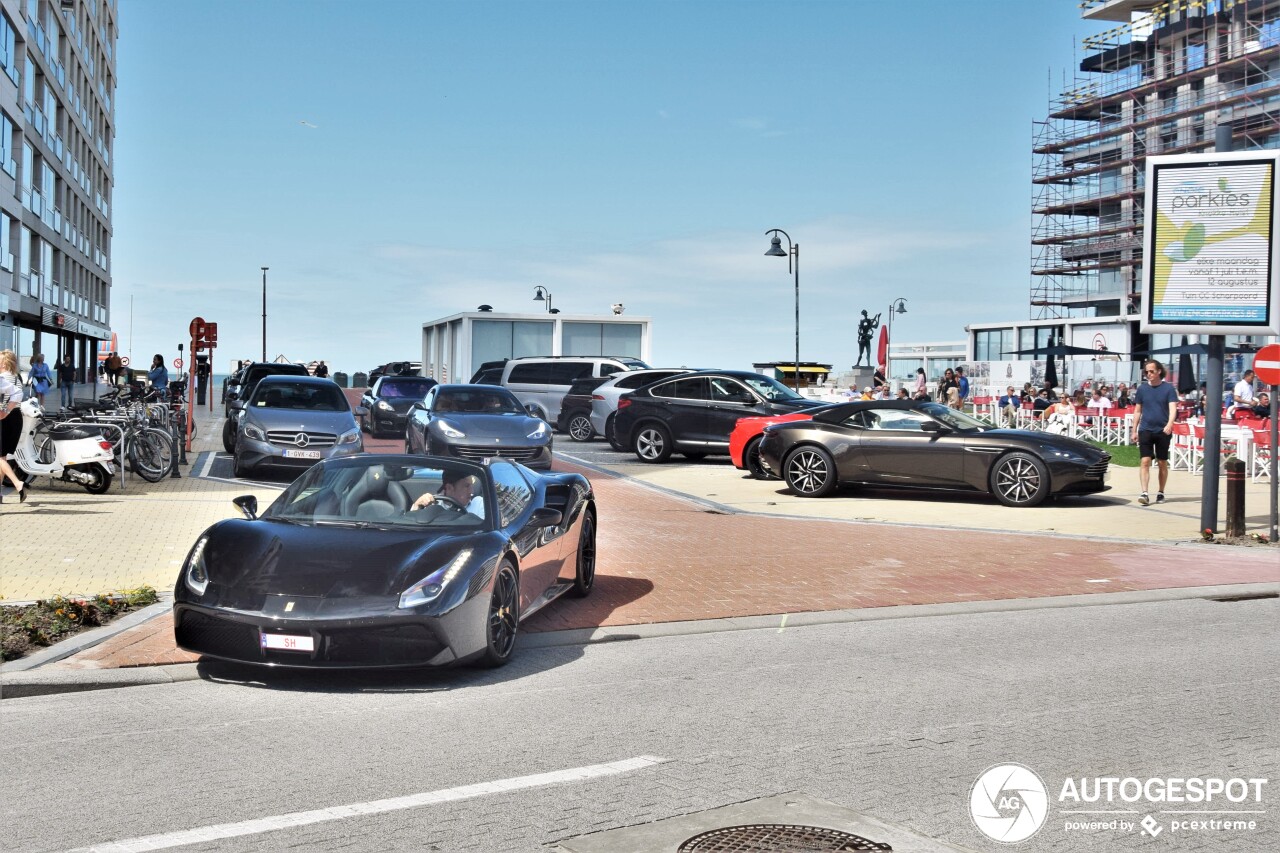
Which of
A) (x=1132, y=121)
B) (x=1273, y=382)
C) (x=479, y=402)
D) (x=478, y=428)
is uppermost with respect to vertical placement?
(x=1132, y=121)

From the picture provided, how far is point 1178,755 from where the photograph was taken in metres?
5.68

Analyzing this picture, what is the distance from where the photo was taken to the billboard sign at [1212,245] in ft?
48.1

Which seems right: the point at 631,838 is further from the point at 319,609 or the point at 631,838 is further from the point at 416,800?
the point at 319,609

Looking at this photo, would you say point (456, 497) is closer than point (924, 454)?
Yes

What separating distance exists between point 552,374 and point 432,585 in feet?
83.3

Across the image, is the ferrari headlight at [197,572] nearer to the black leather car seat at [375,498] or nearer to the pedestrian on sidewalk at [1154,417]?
the black leather car seat at [375,498]

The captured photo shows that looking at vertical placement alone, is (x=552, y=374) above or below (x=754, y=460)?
above

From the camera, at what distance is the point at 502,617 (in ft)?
24.9

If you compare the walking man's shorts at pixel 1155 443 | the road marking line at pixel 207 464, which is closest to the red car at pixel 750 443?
the walking man's shorts at pixel 1155 443

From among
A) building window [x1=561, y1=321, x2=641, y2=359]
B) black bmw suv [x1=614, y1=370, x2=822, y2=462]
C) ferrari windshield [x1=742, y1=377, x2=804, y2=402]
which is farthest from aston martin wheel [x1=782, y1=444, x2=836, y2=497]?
building window [x1=561, y1=321, x2=641, y2=359]

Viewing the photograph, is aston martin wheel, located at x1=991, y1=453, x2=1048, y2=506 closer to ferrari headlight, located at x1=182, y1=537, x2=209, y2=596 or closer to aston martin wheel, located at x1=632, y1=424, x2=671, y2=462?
aston martin wheel, located at x1=632, y1=424, x2=671, y2=462

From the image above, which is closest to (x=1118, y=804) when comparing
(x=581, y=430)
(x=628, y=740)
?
Result: (x=628, y=740)

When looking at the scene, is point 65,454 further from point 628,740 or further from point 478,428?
point 628,740

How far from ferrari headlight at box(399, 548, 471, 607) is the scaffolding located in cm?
7375
